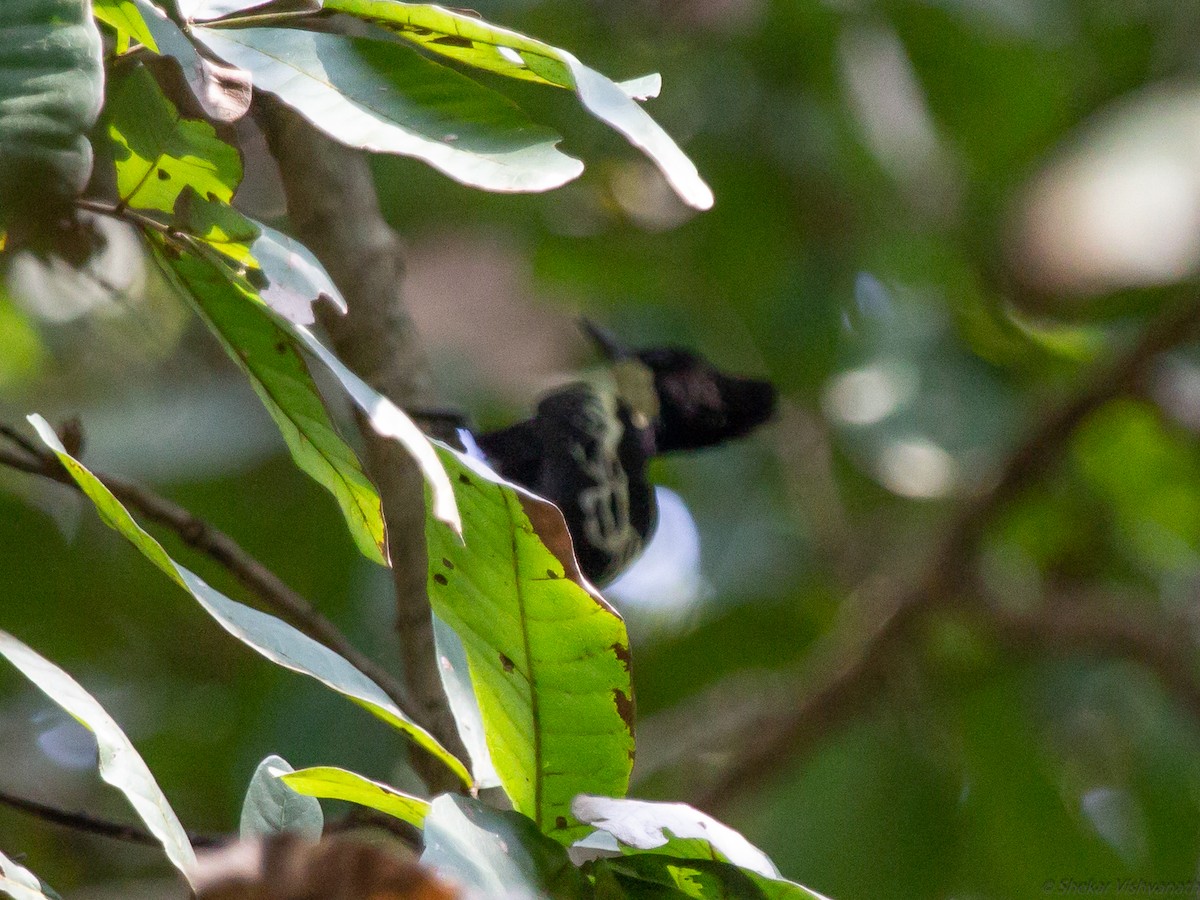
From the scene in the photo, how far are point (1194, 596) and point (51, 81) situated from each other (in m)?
2.39

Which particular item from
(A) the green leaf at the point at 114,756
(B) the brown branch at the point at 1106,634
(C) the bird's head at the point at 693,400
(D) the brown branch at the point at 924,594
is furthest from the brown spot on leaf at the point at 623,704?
(B) the brown branch at the point at 1106,634

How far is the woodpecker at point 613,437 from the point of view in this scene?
4.60ft

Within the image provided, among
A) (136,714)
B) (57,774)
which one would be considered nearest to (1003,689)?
(136,714)

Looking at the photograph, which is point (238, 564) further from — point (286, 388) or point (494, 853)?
point (494, 853)

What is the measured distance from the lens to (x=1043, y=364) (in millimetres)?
2725

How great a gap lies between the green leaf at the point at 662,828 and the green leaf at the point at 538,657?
64 mm

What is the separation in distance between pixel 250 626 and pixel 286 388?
18 centimetres

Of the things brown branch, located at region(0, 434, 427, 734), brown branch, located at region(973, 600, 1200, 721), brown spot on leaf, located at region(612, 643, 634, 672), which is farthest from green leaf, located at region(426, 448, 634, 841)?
brown branch, located at region(973, 600, 1200, 721)

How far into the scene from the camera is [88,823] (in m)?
1.01

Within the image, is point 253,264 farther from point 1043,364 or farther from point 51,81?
point 1043,364

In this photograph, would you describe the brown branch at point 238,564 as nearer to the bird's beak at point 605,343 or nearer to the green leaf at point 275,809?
the green leaf at point 275,809

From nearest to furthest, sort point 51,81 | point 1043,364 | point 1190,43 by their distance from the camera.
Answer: point 51,81 → point 1043,364 → point 1190,43

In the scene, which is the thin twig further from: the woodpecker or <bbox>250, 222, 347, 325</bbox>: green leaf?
the woodpecker

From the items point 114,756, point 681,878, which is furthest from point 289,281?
point 681,878
